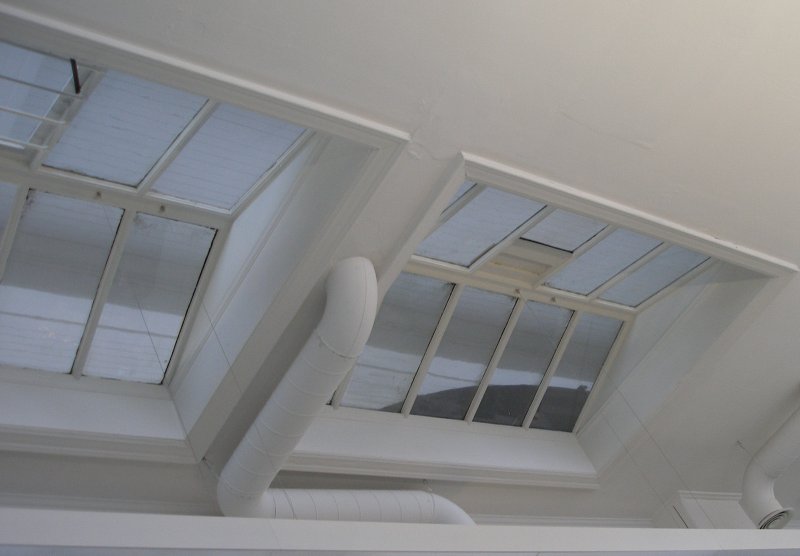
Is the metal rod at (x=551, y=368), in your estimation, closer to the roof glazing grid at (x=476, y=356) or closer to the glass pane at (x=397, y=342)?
the roof glazing grid at (x=476, y=356)

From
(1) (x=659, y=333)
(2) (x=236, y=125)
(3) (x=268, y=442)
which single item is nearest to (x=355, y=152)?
(2) (x=236, y=125)

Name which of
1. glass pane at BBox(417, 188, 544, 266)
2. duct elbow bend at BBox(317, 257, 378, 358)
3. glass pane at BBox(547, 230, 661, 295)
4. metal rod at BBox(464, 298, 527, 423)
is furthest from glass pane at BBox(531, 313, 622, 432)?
duct elbow bend at BBox(317, 257, 378, 358)

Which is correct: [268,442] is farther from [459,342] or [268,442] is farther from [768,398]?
[768,398]

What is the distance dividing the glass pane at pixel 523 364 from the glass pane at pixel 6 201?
5103 millimetres

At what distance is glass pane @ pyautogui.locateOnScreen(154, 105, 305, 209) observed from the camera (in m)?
6.30

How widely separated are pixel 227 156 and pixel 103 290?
1.64 meters

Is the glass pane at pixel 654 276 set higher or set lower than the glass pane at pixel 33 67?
lower

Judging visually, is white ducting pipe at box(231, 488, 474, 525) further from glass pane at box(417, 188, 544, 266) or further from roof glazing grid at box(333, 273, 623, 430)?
glass pane at box(417, 188, 544, 266)

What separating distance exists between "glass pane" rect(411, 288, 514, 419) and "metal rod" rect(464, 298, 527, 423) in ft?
0.14

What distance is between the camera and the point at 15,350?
23.6ft

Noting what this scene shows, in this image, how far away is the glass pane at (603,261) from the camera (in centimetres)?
852

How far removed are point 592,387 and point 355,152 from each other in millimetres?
5257

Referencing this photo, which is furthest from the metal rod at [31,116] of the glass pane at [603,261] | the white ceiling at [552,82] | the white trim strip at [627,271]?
the white trim strip at [627,271]

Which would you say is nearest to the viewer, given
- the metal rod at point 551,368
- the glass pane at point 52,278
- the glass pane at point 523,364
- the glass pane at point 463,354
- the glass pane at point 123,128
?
the glass pane at point 123,128
